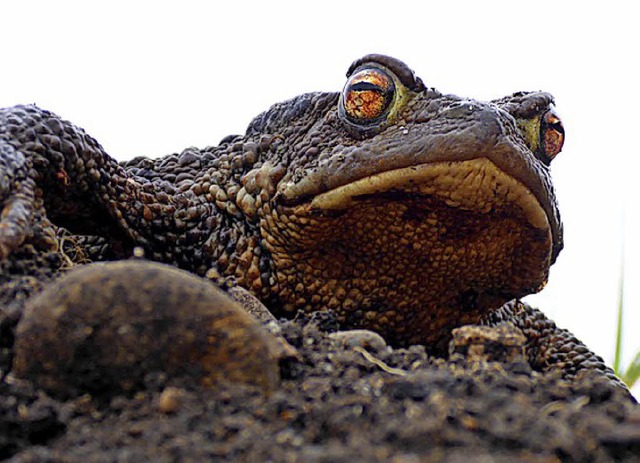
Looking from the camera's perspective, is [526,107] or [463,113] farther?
[526,107]

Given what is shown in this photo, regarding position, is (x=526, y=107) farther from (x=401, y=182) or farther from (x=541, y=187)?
(x=401, y=182)

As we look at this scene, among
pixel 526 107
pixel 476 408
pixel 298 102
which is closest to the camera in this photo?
pixel 476 408

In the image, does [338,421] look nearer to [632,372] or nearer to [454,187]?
[454,187]

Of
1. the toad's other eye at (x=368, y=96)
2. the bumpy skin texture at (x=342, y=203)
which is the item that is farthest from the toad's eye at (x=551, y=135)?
the toad's other eye at (x=368, y=96)

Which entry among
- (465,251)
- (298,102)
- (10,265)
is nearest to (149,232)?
(298,102)

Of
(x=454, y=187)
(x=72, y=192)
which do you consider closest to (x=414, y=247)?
(x=454, y=187)

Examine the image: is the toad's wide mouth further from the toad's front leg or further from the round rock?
the round rock
